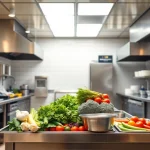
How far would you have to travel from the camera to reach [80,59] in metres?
6.55

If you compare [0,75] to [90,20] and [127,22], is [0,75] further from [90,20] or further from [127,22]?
[127,22]

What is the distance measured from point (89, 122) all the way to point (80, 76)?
4867 mm

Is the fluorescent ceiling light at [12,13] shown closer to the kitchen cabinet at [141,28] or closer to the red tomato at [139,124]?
the kitchen cabinet at [141,28]

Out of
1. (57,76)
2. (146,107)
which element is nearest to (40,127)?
(146,107)

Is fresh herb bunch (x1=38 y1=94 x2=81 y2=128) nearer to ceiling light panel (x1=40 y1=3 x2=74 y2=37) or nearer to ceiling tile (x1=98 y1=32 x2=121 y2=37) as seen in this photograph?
ceiling light panel (x1=40 y1=3 x2=74 y2=37)

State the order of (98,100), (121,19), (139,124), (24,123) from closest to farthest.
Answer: (24,123)
(139,124)
(98,100)
(121,19)

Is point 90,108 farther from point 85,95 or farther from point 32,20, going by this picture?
point 32,20

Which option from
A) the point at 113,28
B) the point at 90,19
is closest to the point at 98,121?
the point at 90,19

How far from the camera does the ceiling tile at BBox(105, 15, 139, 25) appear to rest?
459cm

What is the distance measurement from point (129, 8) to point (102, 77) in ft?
8.20

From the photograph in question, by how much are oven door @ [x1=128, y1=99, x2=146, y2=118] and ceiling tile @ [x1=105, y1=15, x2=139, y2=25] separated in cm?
173

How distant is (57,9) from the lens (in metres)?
4.08

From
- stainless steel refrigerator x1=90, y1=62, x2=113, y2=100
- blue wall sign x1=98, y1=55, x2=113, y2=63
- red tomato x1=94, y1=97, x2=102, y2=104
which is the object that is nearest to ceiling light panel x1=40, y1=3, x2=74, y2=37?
blue wall sign x1=98, y1=55, x2=113, y2=63

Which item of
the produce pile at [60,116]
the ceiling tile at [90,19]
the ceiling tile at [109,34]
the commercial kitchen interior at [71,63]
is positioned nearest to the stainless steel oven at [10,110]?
the commercial kitchen interior at [71,63]
